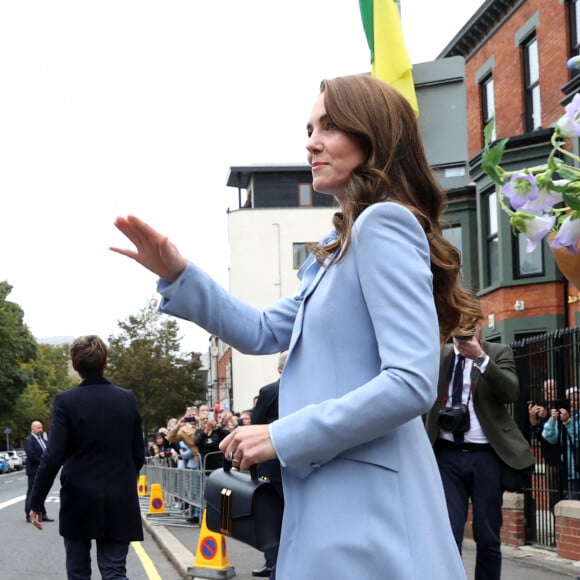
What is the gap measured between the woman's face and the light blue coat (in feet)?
0.58

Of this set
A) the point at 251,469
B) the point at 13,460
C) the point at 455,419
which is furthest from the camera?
the point at 13,460

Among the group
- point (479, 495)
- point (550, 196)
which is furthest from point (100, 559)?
point (550, 196)

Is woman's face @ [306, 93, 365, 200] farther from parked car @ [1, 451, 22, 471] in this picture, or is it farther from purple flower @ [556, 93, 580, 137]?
parked car @ [1, 451, 22, 471]

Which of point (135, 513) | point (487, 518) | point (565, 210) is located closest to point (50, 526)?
point (135, 513)

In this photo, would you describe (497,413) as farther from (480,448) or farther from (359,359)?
(359,359)

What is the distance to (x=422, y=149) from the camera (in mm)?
2455

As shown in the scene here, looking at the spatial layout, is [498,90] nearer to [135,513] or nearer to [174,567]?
[174,567]

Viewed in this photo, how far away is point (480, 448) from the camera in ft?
20.5

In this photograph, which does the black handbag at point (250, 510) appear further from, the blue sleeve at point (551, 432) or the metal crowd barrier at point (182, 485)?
the metal crowd barrier at point (182, 485)

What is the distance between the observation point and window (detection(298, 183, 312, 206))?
64.1 metres

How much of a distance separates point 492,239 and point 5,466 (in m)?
58.1

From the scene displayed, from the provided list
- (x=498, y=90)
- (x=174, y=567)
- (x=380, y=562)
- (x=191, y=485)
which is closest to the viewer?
(x=380, y=562)

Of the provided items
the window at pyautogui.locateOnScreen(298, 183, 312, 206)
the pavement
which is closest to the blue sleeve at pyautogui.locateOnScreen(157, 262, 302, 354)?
the pavement

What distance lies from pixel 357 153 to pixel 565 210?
826 mm
